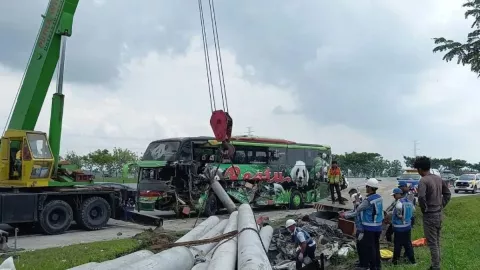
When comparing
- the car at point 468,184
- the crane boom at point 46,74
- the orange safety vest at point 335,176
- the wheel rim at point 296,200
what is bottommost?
the car at point 468,184

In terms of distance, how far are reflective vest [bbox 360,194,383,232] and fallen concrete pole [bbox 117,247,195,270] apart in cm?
301

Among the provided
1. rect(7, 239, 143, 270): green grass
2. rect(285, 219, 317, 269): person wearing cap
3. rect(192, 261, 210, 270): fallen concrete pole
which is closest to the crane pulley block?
rect(285, 219, 317, 269): person wearing cap

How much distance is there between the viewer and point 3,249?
30.3 ft

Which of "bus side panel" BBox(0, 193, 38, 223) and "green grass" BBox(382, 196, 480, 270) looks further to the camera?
"bus side panel" BBox(0, 193, 38, 223)

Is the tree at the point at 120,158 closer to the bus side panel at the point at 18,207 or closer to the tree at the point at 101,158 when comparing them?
the tree at the point at 101,158

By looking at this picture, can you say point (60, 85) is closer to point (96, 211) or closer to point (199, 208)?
point (96, 211)

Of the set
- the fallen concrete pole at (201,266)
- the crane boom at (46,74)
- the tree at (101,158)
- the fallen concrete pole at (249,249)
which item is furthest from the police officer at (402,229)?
the tree at (101,158)

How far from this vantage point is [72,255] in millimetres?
8750

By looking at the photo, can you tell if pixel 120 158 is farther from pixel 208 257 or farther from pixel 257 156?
pixel 208 257

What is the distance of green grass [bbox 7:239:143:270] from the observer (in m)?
7.87

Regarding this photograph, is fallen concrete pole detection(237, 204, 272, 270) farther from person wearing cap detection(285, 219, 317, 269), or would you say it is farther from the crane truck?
the crane truck

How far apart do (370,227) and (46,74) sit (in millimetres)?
9443

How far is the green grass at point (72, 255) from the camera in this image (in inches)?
310

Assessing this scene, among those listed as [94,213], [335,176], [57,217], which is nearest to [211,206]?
[335,176]
